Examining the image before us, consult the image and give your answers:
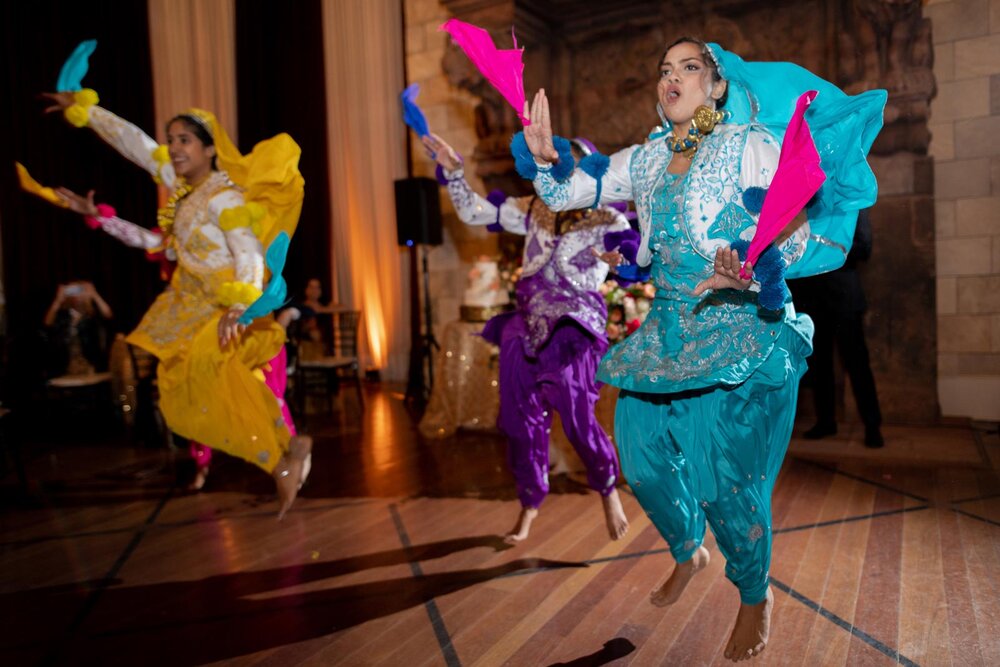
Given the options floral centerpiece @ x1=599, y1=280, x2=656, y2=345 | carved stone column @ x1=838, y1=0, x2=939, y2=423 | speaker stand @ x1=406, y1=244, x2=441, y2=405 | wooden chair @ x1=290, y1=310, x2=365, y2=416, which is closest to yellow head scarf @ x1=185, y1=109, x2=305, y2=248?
floral centerpiece @ x1=599, y1=280, x2=656, y2=345

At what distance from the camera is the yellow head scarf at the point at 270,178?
3.19m

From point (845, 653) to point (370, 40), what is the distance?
7.22 metres

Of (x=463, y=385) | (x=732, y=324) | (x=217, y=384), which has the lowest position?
(x=463, y=385)

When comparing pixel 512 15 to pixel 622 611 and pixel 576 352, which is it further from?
pixel 622 611

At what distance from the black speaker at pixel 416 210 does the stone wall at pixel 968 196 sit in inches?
146

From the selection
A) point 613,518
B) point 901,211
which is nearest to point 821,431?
point 901,211

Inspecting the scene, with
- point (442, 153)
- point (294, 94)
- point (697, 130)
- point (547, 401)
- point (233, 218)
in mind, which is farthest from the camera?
point (294, 94)

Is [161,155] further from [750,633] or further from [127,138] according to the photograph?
[750,633]

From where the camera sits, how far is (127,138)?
3592 mm

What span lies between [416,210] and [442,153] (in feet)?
11.7

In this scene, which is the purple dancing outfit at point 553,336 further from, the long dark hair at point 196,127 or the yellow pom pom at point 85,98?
the yellow pom pom at point 85,98

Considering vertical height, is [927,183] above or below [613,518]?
above

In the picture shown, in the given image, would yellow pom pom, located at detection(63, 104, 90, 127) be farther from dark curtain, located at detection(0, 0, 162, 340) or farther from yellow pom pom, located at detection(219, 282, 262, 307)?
dark curtain, located at detection(0, 0, 162, 340)

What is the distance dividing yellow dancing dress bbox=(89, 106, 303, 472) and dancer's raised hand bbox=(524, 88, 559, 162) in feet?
4.80
